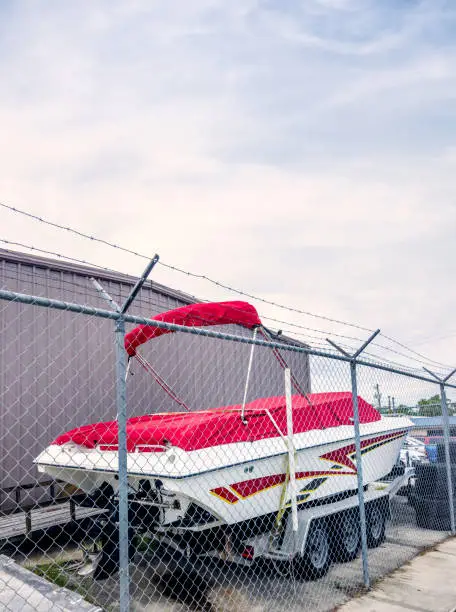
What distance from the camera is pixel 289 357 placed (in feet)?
41.8

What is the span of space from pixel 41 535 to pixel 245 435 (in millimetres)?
3561

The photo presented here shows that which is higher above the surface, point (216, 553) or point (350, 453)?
point (350, 453)

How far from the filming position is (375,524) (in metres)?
6.64

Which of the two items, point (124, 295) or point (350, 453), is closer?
point (350, 453)

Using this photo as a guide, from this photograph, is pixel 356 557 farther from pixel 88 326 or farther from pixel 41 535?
pixel 88 326

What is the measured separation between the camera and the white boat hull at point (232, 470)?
4.34 meters

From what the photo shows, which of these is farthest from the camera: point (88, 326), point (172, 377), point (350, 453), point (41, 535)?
point (172, 377)

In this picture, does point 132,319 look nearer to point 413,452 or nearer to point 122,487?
point 122,487

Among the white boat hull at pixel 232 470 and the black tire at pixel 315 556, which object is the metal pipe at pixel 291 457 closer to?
the white boat hull at pixel 232 470

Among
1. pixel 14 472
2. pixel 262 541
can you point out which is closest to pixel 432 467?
pixel 262 541

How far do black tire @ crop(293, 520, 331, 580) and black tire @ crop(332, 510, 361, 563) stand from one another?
0.28m

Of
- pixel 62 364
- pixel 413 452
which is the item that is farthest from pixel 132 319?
pixel 413 452

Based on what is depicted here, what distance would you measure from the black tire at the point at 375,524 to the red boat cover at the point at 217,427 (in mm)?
1290

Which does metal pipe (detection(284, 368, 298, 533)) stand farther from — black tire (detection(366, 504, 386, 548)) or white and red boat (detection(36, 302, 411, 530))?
black tire (detection(366, 504, 386, 548))
